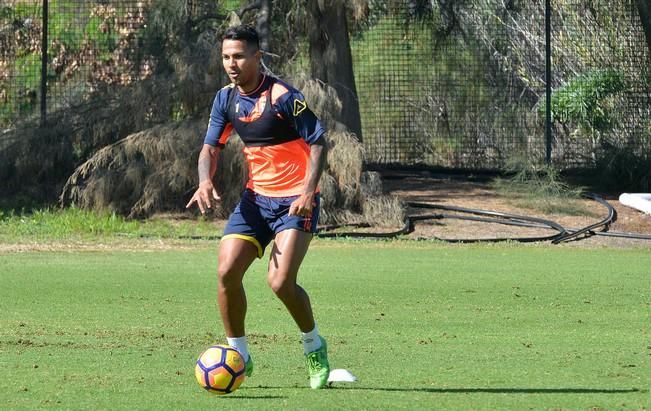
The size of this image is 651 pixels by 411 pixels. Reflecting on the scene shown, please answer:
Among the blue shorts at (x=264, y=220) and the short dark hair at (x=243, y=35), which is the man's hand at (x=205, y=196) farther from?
the short dark hair at (x=243, y=35)

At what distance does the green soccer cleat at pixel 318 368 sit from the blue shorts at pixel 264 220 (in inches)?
26.7

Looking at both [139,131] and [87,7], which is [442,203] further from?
[87,7]

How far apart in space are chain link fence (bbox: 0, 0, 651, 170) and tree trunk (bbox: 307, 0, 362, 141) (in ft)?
6.28

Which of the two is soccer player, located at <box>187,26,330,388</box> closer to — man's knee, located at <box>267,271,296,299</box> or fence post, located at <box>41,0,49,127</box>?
man's knee, located at <box>267,271,296,299</box>

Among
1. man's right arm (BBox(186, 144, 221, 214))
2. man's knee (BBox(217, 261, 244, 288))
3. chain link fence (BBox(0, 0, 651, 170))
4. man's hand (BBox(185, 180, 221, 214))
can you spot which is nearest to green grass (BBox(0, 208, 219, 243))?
chain link fence (BBox(0, 0, 651, 170))

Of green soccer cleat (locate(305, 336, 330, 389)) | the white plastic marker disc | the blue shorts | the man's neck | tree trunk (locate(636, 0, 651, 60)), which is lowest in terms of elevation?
the white plastic marker disc

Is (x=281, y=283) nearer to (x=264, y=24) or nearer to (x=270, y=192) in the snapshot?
(x=270, y=192)

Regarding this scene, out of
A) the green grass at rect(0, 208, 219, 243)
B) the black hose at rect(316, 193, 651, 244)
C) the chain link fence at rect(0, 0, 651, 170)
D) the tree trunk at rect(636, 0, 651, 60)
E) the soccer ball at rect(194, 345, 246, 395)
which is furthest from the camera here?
the chain link fence at rect(0, 0, 651, 170)

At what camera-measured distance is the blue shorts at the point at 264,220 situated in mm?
7051

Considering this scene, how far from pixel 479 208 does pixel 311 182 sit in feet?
39.1

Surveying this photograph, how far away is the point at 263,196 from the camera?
7.15m

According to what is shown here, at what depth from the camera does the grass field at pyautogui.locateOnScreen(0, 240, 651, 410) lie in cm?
677

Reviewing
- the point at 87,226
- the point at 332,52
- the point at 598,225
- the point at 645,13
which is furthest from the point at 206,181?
the point at 645,13

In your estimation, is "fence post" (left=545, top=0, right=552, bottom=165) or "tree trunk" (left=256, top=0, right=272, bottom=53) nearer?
"tree trunk" (left=256, top=0, right=272, bottom=53)
